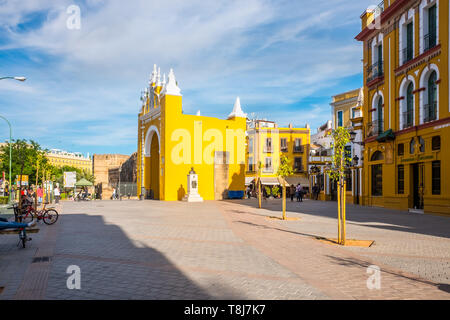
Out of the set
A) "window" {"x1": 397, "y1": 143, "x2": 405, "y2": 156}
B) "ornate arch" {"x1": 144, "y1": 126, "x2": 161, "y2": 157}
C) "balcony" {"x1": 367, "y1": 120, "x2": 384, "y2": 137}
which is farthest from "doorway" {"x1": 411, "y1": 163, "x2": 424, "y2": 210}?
"ornate arch" {"x1": 144, "y1": 126, "x2": 161, "y2": 157}

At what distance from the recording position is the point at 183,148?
3466 cm

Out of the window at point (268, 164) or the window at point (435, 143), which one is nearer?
the window at point (435, 143)

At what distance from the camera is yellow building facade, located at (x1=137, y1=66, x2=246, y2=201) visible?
34031 mm

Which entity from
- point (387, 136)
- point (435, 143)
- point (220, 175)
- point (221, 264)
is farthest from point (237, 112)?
point (221, 264)

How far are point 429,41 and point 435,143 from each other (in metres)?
5.31

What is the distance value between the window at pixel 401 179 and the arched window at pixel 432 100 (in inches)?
141

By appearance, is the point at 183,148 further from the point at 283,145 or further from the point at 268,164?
the point at 283,145

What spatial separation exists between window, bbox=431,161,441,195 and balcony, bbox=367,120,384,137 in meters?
5.88

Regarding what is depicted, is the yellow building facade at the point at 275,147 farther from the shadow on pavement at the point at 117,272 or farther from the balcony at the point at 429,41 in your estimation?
the shadow on pavement at the point at 117,272

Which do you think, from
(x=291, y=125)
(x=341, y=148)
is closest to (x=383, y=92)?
(x=341, y=148)

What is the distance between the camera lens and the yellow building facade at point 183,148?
34031mm

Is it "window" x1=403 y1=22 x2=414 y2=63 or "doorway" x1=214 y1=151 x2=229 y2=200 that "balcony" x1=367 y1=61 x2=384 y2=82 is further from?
"doorway" x1=214 y1=151 x2=229 y2=200

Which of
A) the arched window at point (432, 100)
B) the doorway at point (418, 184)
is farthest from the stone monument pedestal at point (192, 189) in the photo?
the arched window at point (432, 100)
